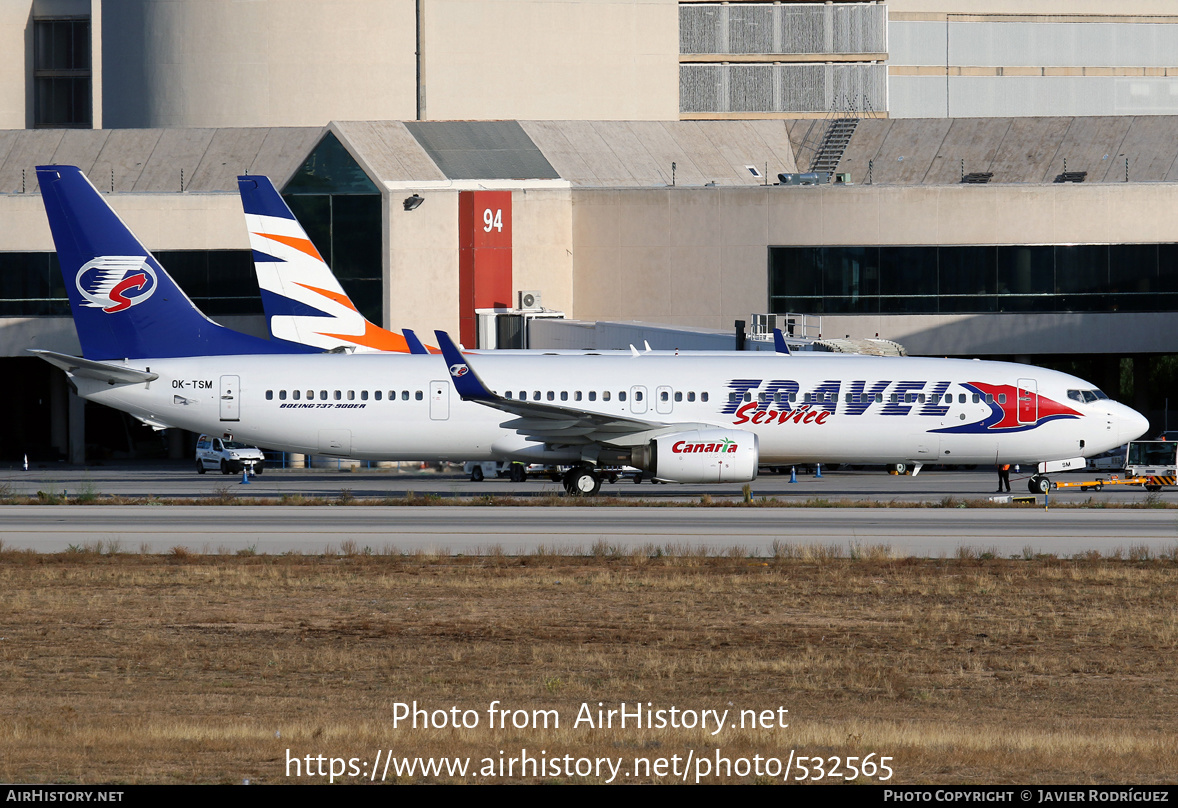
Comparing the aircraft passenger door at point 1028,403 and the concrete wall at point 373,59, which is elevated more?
the concrete wall at point 373,59

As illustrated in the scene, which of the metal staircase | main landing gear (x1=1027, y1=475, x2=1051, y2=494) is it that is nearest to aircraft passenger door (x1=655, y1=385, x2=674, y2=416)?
main landing gear (x1=1027, y1=475, x2=1051, y2=494)

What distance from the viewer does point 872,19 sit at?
82.8 metres

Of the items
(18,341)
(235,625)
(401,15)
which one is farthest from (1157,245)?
(235,625)

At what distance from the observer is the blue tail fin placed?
38.2m

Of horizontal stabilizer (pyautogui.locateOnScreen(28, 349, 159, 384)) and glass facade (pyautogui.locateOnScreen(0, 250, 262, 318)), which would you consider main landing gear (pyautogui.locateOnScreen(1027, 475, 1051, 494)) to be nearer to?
horizontal stabilizer (pyautogui.locateOnScreen(28, 349, 159, 384))

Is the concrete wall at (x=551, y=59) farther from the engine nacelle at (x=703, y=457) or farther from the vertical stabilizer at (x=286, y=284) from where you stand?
the engine nacelle at (x=703, y=457)

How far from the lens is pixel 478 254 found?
62.6 m

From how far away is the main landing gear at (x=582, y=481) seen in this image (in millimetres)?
38062

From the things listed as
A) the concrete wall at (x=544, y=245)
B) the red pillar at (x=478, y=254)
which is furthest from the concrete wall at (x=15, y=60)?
the concrete wall at (x=544, y=245)

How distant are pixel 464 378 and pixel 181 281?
32.1 meters

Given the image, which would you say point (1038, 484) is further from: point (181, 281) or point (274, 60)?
point (274, 60)

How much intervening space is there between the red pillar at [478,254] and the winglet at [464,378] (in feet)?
86.5

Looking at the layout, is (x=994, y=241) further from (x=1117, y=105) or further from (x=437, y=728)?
(x=437, y=728)

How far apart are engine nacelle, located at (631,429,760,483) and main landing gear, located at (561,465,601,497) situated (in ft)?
7.40
